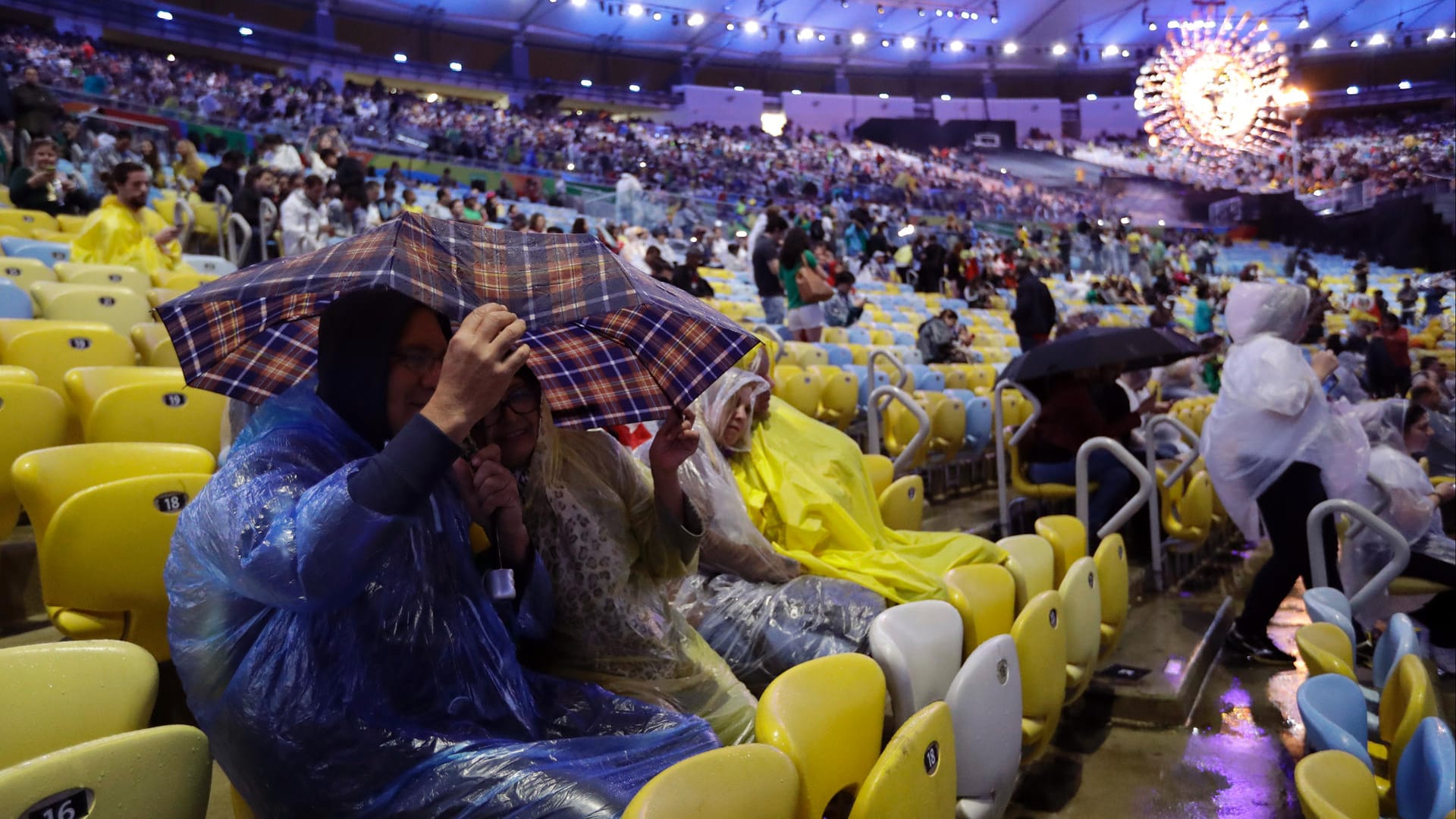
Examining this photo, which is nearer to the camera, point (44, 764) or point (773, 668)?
point (44, 764)

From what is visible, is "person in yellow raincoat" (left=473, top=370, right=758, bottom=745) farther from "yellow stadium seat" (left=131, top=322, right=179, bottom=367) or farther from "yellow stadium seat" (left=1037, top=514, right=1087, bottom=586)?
"yellow stadium seat" (left=131, top=322, right=179, bottom=367)

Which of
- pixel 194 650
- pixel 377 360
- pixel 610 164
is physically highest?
pixel 610 164

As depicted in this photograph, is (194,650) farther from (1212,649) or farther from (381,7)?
(381,7)

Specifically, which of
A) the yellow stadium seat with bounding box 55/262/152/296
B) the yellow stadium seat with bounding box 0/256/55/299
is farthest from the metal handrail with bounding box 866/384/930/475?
the yellow stadium seat with bounding box 0/256/55/299

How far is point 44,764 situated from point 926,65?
115 ft

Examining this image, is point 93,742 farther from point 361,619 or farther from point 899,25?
point 899,25

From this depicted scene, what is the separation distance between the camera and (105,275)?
5.11 meters

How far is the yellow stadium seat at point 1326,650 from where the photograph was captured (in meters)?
2.14

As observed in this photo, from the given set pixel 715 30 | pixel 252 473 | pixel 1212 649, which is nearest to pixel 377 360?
pixel 252 473

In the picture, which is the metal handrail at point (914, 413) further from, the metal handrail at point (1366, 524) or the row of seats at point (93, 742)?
the row of seats at point (93, 742)

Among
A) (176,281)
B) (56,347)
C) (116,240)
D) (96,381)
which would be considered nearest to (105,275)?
(176,281)

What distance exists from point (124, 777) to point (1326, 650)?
2.23 metres

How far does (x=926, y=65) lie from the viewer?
33.2 metres

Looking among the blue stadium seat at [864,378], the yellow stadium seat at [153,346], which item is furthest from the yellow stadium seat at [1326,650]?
the blue stadium seat at [864,378]
